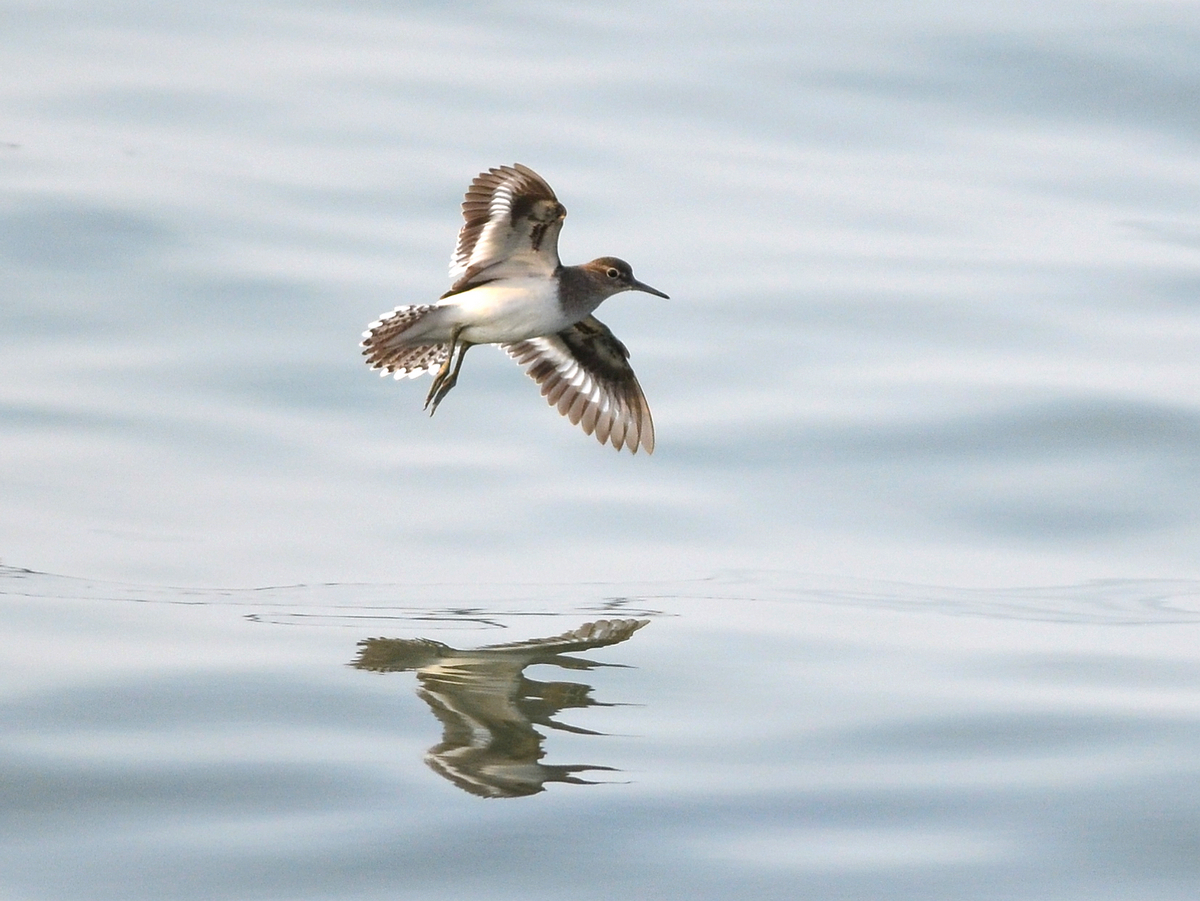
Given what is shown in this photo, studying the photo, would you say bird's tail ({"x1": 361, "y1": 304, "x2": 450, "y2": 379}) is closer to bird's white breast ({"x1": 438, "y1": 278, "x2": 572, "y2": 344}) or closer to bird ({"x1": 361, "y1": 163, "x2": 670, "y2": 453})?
bird ({"x1": 361, "y1": 163, "x2": 670, "y2": 453})

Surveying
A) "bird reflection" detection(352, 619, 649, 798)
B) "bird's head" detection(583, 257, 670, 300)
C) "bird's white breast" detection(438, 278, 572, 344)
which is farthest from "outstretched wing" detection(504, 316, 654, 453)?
"bird reflection" detection(352, 619, 649, 798)

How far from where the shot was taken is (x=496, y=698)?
671cm

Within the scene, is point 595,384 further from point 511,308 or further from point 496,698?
point 496,698

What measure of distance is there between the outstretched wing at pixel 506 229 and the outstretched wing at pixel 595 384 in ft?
3.17

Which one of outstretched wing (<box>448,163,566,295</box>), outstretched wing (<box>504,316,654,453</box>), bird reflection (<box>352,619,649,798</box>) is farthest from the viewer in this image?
outstretched wing (<box>504,316,654,453</box>)

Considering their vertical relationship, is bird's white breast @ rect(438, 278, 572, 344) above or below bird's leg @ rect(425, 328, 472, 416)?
above

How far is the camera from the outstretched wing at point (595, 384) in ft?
29.8

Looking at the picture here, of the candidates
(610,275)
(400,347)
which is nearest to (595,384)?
(610,275)

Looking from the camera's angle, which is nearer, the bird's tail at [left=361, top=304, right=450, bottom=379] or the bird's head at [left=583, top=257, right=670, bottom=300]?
the bird's tail at [left=361, top=304, right=450, bottom=379]

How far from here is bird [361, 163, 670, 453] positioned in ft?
25.9

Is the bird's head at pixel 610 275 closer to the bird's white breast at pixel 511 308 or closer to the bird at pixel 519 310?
the bird at pixel 519 310

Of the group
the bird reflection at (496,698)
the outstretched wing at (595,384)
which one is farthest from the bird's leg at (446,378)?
the bird reflection at (496,698)

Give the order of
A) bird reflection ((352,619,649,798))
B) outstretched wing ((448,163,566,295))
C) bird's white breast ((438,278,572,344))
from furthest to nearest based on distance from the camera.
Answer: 1. bird's white breast ((438,278,572,344))
2. outstretched wing ((448,163,566,295))
3. bird reflection ((352,619,649,798))

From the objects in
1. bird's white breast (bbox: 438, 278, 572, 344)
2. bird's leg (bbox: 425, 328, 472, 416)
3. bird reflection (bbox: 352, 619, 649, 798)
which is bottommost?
bird reflection (bbox: 352, 619, 649, 798)
